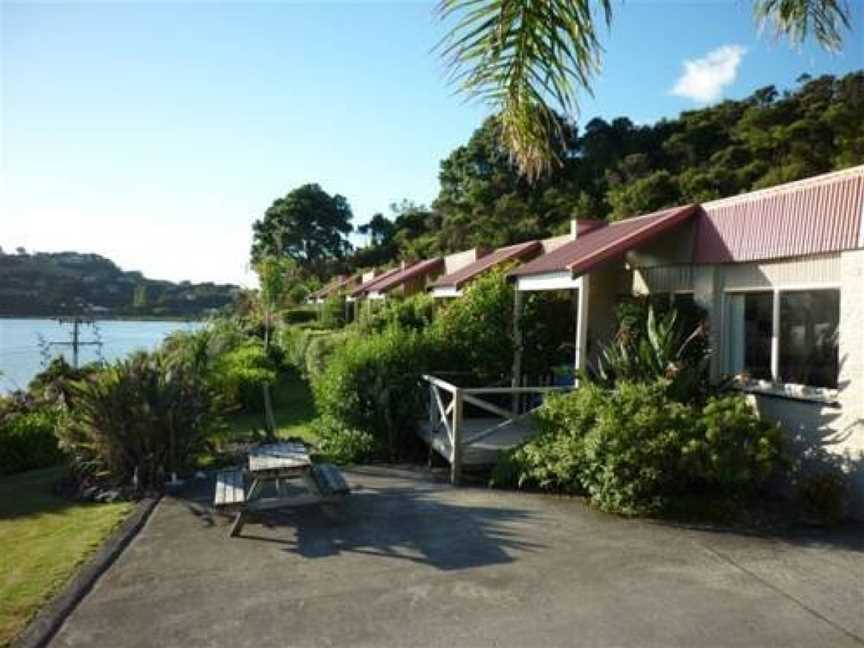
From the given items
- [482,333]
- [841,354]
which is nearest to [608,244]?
[482,333]

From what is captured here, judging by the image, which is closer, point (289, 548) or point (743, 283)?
point (289, 548)

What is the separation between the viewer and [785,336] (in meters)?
8.13

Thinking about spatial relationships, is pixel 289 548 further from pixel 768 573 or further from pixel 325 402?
pixel 325 402

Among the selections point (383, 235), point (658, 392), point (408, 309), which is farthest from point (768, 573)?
point (383, 235)

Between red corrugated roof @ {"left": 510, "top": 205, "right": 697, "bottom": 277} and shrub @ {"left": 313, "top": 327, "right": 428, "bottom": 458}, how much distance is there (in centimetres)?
262

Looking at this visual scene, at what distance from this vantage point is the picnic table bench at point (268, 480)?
22.4ft

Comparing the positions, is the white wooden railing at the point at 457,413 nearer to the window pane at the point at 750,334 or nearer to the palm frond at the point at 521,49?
the window pane at the point at 750,334

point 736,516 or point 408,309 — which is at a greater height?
point 408,309

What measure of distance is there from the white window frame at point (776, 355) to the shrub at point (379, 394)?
15.7 feet

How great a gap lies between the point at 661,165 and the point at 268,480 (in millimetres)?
45853

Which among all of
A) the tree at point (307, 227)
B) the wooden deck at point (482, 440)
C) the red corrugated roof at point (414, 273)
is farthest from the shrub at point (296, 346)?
the tree at point (307, 227)

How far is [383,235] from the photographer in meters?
82.6

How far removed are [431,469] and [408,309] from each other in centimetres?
871

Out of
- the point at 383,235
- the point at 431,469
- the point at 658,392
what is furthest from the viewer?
the point at 383,235
